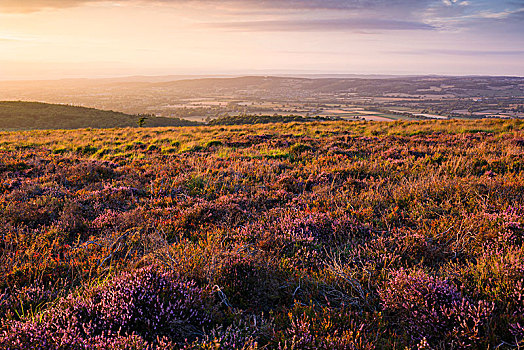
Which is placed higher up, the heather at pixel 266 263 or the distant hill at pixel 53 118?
the distant hill at pixel 53 118

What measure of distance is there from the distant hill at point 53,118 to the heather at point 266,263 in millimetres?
46407

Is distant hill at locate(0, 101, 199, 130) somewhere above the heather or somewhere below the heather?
above

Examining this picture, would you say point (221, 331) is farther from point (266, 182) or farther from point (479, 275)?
point (266, 182)

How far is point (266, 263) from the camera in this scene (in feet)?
11.0

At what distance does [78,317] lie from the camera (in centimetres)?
241

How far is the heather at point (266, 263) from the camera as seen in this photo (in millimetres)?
2283

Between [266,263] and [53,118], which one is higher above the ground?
[53,118]

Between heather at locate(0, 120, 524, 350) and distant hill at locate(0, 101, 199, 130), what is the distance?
46407 millimetres

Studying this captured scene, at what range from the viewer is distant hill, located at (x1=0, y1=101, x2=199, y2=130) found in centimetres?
4572

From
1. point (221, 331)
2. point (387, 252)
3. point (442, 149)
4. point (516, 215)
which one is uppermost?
point (442, 149)

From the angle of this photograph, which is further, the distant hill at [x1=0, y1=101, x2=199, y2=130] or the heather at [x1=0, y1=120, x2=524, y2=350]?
the distant hill at [x1=0, y1=101, x2=199, y2=130]

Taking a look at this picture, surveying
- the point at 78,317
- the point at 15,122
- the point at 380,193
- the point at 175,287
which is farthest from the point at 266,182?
the point at 15,122

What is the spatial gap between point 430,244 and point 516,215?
163 cm

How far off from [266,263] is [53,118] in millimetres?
63159
